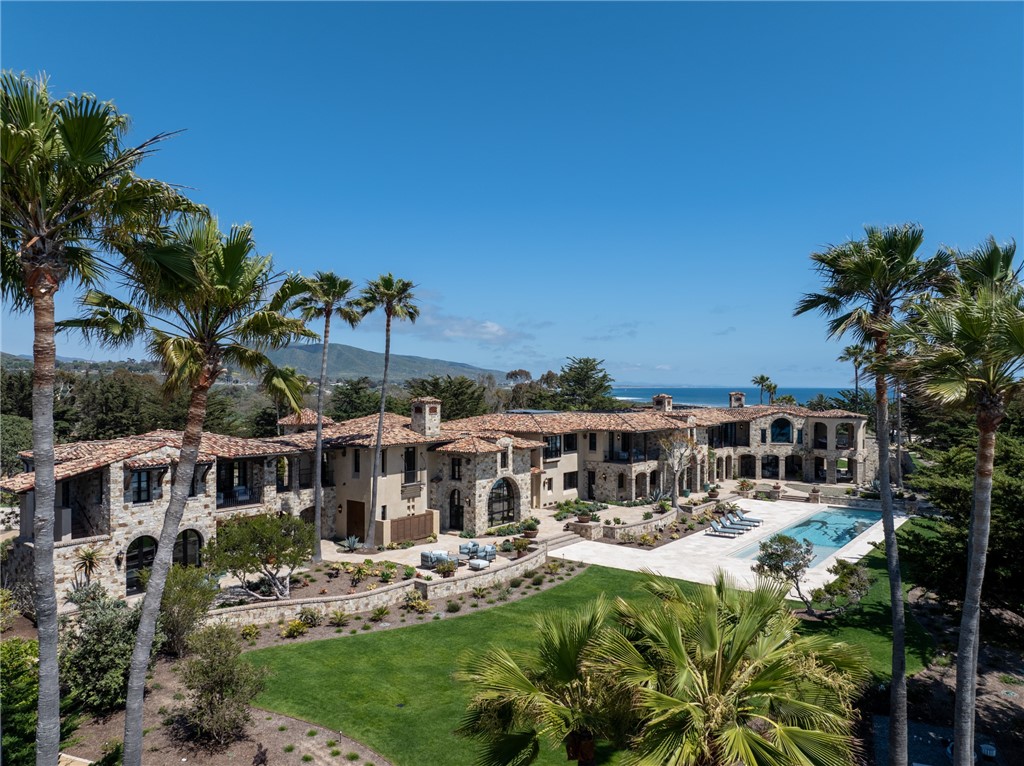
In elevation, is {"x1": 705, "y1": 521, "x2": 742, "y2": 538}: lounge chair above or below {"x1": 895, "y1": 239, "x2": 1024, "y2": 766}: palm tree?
below

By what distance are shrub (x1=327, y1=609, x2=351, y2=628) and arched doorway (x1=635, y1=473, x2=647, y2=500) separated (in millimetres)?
28022

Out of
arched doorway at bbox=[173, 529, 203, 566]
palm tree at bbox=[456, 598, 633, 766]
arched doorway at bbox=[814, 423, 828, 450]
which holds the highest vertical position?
arched doorway at bbox=[814, 423, 828, 450]

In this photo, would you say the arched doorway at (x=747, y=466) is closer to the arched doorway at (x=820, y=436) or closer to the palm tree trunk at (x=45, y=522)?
the arched doorway at (x=820, y=436)

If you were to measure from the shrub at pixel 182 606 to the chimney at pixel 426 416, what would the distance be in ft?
57.7

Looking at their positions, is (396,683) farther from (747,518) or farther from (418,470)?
(747,518)

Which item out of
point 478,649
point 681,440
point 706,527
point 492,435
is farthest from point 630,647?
point 681,440

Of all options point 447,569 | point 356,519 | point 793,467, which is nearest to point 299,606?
point 447,569

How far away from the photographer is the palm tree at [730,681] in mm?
6598

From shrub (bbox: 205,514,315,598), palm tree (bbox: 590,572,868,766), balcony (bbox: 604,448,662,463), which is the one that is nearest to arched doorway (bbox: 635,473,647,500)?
balcony (bbox: 604,448,662,463)

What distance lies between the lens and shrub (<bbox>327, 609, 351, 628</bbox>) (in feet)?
70.1

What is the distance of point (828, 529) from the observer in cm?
3975

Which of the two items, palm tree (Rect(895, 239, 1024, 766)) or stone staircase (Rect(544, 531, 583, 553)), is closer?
palm tree (Rect(895, 239, 1024, 766))

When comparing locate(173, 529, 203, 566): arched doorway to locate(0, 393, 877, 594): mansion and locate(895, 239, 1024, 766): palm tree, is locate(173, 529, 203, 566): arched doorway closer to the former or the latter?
locate(0, 393, 877, 594): mansion

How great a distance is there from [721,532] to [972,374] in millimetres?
28412
